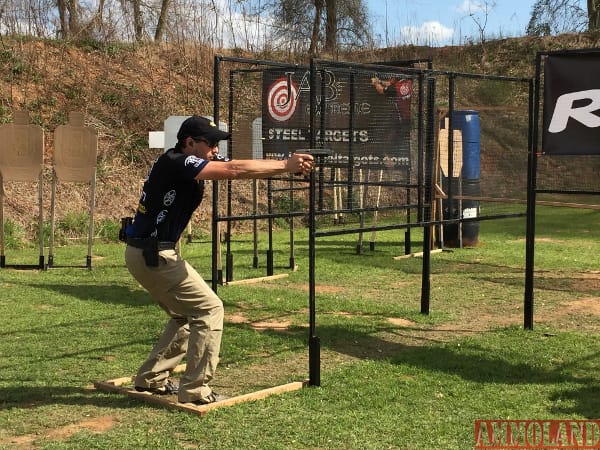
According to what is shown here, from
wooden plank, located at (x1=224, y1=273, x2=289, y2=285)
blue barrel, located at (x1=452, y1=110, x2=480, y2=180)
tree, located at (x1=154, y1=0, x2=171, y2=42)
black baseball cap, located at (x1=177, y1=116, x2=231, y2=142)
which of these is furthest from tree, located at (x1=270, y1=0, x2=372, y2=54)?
black baseball cap, located at (x1=177, y1=116, x2=231, y2=142)

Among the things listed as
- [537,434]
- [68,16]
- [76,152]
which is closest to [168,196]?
[537,434]

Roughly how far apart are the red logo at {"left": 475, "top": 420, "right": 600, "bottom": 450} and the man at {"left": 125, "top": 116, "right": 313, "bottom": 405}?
5.91ft

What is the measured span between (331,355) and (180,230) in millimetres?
2150

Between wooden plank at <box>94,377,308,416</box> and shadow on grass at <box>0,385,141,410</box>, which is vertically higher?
wooden plank at <box>94,377,308,416</box>

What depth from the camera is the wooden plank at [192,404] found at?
548 centimetres

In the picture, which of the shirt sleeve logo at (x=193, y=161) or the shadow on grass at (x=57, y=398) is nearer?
the shirt sleeve logo at (x=193, y=161)

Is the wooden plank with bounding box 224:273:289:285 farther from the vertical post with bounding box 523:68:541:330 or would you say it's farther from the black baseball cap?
the black baseball cap

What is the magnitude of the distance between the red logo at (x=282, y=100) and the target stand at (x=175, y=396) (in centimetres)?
482

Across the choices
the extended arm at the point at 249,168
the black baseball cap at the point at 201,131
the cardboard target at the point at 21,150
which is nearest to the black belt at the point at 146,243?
the extended arm at the point at 249,168

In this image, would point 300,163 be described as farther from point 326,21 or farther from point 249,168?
point 326,21

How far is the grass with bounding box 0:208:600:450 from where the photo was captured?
17.0 feet

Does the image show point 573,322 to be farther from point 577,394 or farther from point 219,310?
point 219,310

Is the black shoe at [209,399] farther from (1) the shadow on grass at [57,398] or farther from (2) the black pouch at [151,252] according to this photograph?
(2) the black pouch at [151,252]

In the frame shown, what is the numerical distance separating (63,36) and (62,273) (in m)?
12.3
